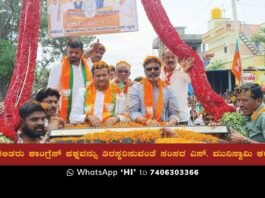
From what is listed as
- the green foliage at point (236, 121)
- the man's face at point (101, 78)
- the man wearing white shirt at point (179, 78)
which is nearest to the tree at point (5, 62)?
the man's face at point (101, 78)

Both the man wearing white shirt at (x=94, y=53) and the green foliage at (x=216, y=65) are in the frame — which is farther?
the man wearing white shirt at (x=94, y=53)

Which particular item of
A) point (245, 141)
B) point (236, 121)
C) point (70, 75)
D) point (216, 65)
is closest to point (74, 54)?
point (70, 75)

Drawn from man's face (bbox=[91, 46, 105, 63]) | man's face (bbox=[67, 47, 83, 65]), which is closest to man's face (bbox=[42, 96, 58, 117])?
man's face (bbox=[67, 47, 83, 65])

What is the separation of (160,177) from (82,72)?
1102mm

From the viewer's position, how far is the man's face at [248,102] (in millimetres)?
2584

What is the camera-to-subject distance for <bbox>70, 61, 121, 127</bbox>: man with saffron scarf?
2.89m

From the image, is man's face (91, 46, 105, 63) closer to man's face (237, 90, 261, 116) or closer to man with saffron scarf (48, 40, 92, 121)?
man with saffron scarf (48, 40, 92, 121)

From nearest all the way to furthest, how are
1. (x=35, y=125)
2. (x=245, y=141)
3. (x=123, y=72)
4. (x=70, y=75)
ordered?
(x=245, y=141) < (x=35, y=125) < (x=70, y=75) < (x=123, y=72)

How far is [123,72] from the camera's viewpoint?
3340mm

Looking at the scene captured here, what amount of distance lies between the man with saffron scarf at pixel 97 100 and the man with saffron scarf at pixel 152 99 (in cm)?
13

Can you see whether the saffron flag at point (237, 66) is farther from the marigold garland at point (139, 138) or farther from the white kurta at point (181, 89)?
the marigold garland at point (139, 138)

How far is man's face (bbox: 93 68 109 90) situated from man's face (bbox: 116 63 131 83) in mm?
383

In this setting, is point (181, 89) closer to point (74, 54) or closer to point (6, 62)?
point (74, 54)

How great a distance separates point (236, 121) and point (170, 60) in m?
0.77
